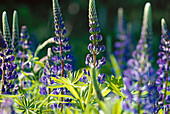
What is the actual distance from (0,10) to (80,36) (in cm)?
231

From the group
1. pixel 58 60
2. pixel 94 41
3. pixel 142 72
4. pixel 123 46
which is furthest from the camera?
pixel 123 46

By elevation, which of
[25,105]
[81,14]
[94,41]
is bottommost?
[25,105]

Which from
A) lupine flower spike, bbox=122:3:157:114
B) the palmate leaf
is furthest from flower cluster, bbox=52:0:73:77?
lupine flower spike, bbox=122:3:157:114

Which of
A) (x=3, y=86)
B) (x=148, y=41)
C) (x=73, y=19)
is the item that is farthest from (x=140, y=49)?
(x=73, y=19)

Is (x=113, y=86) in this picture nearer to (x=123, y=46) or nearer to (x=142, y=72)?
(x=142, y=72)

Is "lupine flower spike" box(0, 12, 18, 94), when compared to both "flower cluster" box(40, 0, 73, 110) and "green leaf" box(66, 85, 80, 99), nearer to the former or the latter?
"flower cluster" box(40, 0, 73, 110)

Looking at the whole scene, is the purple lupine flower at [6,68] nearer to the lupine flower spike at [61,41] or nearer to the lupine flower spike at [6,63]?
the lupine flower spike at [6,63]

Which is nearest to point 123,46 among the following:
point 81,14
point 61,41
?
point 61,41

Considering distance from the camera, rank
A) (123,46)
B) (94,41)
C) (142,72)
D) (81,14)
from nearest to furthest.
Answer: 1. (142,72)
2. (94,41)
3. (123,46)
4. (81,14)

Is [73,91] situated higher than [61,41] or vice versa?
[61,41]

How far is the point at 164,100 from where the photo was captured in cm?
166

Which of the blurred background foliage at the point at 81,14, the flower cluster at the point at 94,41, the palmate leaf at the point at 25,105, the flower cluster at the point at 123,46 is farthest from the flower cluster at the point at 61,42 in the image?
the blurred background foliage at the point at 81,14

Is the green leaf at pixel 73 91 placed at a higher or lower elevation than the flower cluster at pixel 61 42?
lower

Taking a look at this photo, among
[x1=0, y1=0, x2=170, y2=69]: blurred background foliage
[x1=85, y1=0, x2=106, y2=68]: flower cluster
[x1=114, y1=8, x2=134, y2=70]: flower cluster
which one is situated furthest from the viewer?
[x1=0, y1=0, x2=170, y2=69]: blurred background foliage
